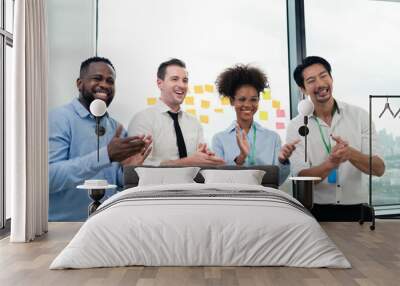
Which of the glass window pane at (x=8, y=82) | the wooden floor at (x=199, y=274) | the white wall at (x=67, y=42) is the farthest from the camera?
the white wall at (x=67, y=42)

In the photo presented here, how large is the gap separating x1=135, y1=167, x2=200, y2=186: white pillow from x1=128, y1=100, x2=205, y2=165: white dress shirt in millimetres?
429

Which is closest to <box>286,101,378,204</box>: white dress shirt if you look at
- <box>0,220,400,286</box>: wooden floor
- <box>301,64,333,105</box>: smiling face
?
<box>301,64,333,105</box>: smiling face

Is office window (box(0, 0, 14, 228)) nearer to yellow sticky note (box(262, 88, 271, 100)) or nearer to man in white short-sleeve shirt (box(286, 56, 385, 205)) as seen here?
yellow sticky note (box(262, 88, 271, 100))

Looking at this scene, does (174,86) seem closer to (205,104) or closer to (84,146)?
(205,104)

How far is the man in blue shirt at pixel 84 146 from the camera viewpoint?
270 inches

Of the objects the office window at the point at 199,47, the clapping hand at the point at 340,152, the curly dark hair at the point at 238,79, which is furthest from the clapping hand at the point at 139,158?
the clapping hand at the point at 340,152

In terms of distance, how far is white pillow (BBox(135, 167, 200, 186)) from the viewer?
6422mm

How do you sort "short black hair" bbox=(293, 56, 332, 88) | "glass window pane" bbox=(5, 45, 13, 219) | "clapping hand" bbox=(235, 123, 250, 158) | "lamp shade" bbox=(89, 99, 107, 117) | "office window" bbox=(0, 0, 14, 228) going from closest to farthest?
"office window" bbox=(0, 0, 14, 228), "glass window pane" bbox=(5, 45, 13, 219), "lamp shade" bbox=(89, 99, 107, 117), "clapping hand" bbox=(235, 123, 250, 158), "short black hair" bbox=(293, 56, 332, 88)

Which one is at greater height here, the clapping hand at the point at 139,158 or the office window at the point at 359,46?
the office window at the point at 359,46

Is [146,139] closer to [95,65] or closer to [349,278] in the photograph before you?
[95,65]

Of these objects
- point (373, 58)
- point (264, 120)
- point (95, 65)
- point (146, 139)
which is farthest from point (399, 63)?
point (95, 65)

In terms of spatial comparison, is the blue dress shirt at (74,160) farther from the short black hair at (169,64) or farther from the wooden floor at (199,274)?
the wooden floor at (199,274)

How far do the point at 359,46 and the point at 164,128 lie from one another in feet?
8.97

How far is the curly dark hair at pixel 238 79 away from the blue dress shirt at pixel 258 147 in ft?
1.43
